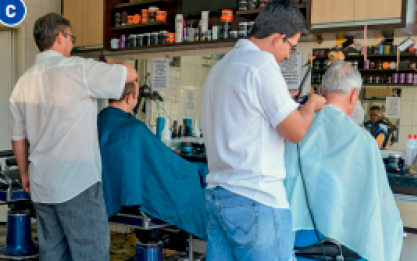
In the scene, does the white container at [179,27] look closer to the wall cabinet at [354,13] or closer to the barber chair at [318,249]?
the wall cabinet at [354,13]

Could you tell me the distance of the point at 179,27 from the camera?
150 inches

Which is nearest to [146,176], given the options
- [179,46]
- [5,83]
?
[179,46]

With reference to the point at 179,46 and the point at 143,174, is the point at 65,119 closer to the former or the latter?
the point at 143,174

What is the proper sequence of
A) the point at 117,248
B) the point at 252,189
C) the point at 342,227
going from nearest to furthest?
the point at 252,189 → the point at 342,227 → the point at 117,248

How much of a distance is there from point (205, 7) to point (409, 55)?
1694 mm

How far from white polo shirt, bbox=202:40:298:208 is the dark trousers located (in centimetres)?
94

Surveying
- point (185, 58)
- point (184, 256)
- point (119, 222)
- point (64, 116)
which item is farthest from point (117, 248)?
point (64, 116)

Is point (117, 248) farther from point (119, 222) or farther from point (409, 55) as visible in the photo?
point (409, 55)

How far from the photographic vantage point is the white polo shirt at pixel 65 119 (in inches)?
80.5

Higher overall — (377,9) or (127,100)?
(377,9)

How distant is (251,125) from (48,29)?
136 centimetres

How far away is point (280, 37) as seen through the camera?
4.66ft

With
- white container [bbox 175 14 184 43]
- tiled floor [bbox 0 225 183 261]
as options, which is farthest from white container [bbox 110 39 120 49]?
tiled floor [bbox 0 225 183 261]

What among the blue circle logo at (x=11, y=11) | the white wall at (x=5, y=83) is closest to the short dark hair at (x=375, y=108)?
the blue circle logo at (x=11, y=11)
